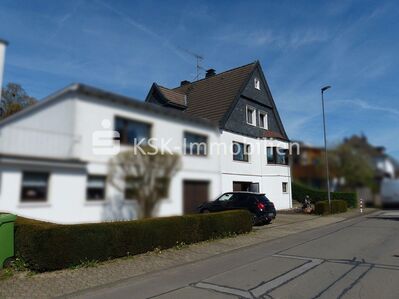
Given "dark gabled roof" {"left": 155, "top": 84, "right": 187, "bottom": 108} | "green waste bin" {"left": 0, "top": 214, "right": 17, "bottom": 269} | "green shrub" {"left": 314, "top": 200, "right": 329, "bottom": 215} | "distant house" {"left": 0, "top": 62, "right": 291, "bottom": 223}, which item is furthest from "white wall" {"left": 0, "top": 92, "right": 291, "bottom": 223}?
"dark gabled roof" {"left": 155, "top": 84, "right": 187, "bottom": 108}

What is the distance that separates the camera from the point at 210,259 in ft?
29.6

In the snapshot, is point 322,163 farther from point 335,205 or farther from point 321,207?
point 321,207

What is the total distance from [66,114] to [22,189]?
0.47 metres

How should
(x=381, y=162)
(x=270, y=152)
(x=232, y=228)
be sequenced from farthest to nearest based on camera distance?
(x=232, y=228), (x=270, y=152), (x=381, y=162)

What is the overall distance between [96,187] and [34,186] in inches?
16.4

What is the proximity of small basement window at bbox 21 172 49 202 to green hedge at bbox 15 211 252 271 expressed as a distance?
3452mm

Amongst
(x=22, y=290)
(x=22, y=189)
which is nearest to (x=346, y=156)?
(x=22, y=189)

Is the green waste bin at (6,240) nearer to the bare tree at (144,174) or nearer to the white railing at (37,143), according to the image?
the bare tree at (144,174)

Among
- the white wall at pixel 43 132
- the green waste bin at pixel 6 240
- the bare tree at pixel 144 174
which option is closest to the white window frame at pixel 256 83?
the green waste bin at pixel 6 240

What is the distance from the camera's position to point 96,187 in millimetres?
2045

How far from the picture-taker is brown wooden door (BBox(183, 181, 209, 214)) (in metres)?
2.76

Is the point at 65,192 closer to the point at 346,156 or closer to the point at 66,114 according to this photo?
the point at 66,114

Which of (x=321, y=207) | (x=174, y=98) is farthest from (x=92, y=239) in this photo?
(x=321, y=207)

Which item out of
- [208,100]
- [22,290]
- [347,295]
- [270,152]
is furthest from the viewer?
[208,100]
